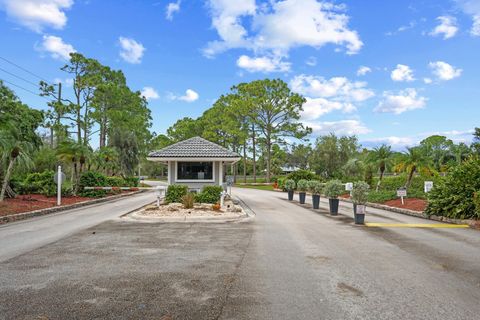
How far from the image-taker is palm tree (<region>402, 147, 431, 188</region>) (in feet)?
67.5

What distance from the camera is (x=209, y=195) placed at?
1822 centimetres

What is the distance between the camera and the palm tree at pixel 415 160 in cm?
2056

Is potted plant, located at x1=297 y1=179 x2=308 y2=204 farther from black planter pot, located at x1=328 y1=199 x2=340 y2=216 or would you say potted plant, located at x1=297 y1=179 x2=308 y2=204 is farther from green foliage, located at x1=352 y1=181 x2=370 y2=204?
green foliage, located at x1=352 y1=181 x2=370 y2=204

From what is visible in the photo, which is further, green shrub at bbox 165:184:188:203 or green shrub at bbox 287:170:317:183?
green shrub at bbox 287:170:317:183

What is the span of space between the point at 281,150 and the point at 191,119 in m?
17.0

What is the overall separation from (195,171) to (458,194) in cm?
1294

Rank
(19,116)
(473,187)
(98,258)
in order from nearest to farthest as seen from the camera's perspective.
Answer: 1. (98,258)
2. (473,187)
3. (19,116)

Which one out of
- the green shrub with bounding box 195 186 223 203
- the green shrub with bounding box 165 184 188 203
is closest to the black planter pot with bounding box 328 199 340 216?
the green shrub with bounding box 195 186 223 203

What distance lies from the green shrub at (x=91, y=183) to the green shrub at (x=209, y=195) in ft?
32.1

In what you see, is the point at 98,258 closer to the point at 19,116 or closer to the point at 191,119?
the point at 19,116

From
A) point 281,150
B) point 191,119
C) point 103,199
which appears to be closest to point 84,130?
point 103,199

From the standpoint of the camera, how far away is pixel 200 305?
459cm

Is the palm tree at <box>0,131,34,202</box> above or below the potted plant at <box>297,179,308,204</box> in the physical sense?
above

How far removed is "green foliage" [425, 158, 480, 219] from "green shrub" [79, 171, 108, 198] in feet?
66.4
